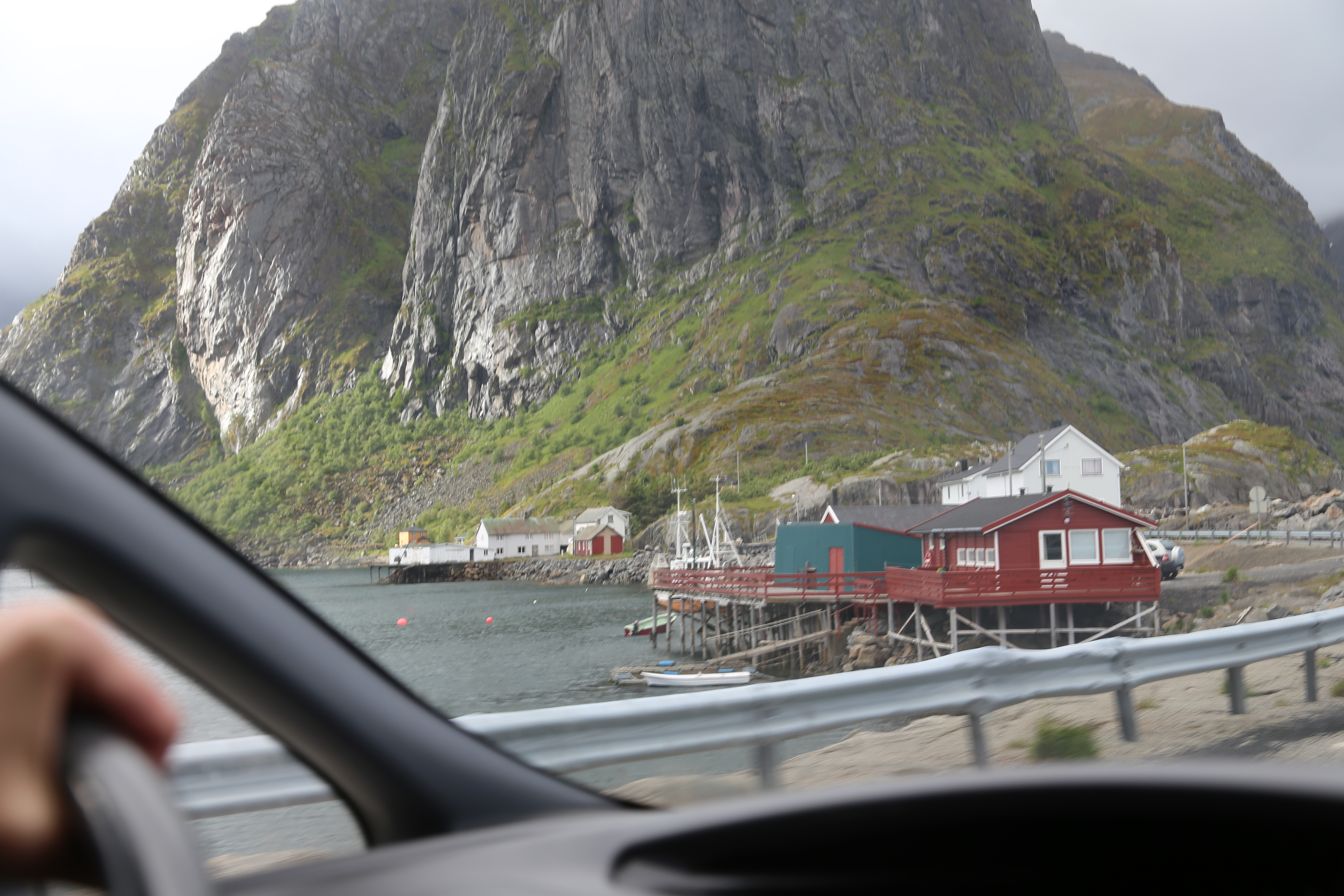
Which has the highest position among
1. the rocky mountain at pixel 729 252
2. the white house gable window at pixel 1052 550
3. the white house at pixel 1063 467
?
the rocky mountain at pixel 729 252

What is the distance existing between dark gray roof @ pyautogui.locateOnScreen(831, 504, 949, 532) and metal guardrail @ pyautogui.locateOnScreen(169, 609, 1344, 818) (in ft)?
102

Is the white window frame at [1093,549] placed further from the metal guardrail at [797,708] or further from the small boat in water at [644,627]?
the metal guardrail at [797,708]

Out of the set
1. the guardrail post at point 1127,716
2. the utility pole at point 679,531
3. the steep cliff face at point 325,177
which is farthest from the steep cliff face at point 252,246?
the utility pole at point 679,531

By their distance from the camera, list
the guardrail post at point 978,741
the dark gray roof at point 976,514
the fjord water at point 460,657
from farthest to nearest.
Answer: the dark gray roof at point 976,514, the guardrail post at point 978,741, the fjord water at point 460,657

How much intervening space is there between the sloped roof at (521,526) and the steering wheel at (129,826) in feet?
301

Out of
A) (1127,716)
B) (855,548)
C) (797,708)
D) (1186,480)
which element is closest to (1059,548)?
(855,548)

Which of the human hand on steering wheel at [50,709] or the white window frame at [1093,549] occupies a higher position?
the human hand on steering wheel at [50,709]

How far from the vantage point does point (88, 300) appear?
4023 millimetres

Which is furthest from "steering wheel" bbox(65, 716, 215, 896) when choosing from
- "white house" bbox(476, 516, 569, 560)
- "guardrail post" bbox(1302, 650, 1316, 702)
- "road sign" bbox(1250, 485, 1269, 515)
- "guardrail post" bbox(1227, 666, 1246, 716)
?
"white house" bbox(476, 516, 569, 560)

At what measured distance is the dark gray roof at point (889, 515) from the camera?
127ft

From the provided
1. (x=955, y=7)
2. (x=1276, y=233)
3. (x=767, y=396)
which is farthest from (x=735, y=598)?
(x=1276, y=233)

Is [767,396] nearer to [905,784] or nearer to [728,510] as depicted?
[728,510]

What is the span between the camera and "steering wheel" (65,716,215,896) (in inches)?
30.2

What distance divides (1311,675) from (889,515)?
32.5 meters
